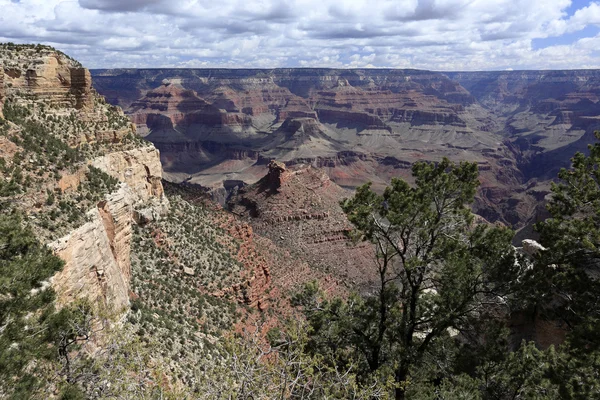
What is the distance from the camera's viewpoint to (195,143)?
185 meters

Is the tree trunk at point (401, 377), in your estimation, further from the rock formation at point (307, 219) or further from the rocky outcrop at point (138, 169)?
the rock formation at point (307, 219)

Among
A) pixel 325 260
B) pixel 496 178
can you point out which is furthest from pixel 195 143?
pixel 325 260

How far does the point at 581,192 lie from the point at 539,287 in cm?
300

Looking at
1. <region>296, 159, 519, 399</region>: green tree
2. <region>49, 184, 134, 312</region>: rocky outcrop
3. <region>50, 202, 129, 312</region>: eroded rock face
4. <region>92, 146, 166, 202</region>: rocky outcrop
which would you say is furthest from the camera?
<region>92, 146, 166, 202</region>: rocky outcrop

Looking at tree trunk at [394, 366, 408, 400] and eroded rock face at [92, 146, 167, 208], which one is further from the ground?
eroded rock face at [92, 146, 167, 208]

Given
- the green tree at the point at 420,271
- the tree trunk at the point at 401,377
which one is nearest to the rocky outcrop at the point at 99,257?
the green tree at the point at 420,271

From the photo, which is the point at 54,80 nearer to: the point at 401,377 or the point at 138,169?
the point at 138,169

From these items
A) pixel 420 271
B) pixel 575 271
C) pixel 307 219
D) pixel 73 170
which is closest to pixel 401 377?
pixel 420 271

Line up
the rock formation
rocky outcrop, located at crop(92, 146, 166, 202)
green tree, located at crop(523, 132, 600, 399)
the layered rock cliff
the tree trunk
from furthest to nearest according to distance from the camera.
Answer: the rock formation → rocky outcrop, located at crop(92, 146, 166, 202) → the layered rock cliff → the tree trunk → green tree, located at crop(523, 132, 600, 399)

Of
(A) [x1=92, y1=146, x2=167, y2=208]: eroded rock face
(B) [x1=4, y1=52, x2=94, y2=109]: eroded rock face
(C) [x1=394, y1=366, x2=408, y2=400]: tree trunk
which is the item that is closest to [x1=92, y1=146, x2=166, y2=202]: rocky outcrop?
(A) [x1=92, y1=146, x2=167, y2=208]: eroded rock face

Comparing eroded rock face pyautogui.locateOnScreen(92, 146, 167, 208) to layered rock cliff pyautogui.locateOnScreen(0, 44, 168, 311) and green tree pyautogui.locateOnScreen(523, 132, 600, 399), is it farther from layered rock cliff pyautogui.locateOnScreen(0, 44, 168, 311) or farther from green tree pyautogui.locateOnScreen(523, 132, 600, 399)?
green tree pyautogui.locateOnScreen(523, 132, 600, 399)

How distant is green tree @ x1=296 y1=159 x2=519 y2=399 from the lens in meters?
13.4

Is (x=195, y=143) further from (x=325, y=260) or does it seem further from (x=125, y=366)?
(x=125, y=366)

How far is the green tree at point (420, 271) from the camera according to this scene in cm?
1337
